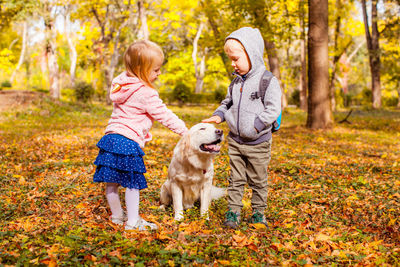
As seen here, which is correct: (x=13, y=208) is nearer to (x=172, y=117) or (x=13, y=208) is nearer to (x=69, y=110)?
(x=172, y=117)

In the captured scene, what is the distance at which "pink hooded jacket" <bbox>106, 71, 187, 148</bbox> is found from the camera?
3369mm

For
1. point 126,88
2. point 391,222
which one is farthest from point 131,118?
point 391,222

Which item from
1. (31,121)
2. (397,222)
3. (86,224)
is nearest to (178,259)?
(86,224)

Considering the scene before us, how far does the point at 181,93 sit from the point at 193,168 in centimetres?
2247

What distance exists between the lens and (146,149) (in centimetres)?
786

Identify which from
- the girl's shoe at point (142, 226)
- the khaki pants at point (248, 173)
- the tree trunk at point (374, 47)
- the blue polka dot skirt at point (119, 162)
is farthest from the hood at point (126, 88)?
the tree trunk at point (374, 47)

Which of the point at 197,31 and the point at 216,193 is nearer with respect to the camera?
the point at 216,193

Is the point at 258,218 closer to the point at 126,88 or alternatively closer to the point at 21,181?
the point at 126,88

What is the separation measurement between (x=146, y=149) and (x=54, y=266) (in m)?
5.31

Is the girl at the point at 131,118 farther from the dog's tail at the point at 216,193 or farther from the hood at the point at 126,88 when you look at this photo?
the dog's tail at the point at 216,193

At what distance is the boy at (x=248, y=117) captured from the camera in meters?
3.47

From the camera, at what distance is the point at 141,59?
3.35 metres

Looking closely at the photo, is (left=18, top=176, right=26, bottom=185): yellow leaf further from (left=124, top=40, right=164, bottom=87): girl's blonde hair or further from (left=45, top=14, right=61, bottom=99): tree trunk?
(left=45, top=14, right=61, bottom=99): tree trunk

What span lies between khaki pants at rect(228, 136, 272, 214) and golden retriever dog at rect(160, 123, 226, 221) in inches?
10.5
